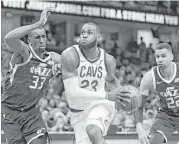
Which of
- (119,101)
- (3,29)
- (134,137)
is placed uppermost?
(3,29)

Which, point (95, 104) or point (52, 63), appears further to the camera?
point (52, 63)

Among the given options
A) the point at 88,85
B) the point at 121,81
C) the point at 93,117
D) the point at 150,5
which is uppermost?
the point at 150,5

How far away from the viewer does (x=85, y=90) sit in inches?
180

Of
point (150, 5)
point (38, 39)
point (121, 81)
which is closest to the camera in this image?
point (38, 39)

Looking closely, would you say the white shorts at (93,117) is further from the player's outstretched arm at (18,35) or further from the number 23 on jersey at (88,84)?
the player's outstretched arm at (18,35)

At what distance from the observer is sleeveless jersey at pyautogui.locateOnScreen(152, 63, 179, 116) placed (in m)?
5.74

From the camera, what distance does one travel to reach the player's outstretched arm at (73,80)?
4.53 metres

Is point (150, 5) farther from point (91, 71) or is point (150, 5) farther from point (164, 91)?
point (91, 71)

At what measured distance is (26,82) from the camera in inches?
195

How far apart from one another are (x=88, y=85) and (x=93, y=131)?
26.1 inches

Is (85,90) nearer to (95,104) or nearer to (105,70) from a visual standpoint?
(95,104)

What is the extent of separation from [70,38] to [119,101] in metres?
11.8

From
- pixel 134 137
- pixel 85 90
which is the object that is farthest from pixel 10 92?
pixel 134 137

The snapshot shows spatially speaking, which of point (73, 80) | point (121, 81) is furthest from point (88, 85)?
point (121, 81)
